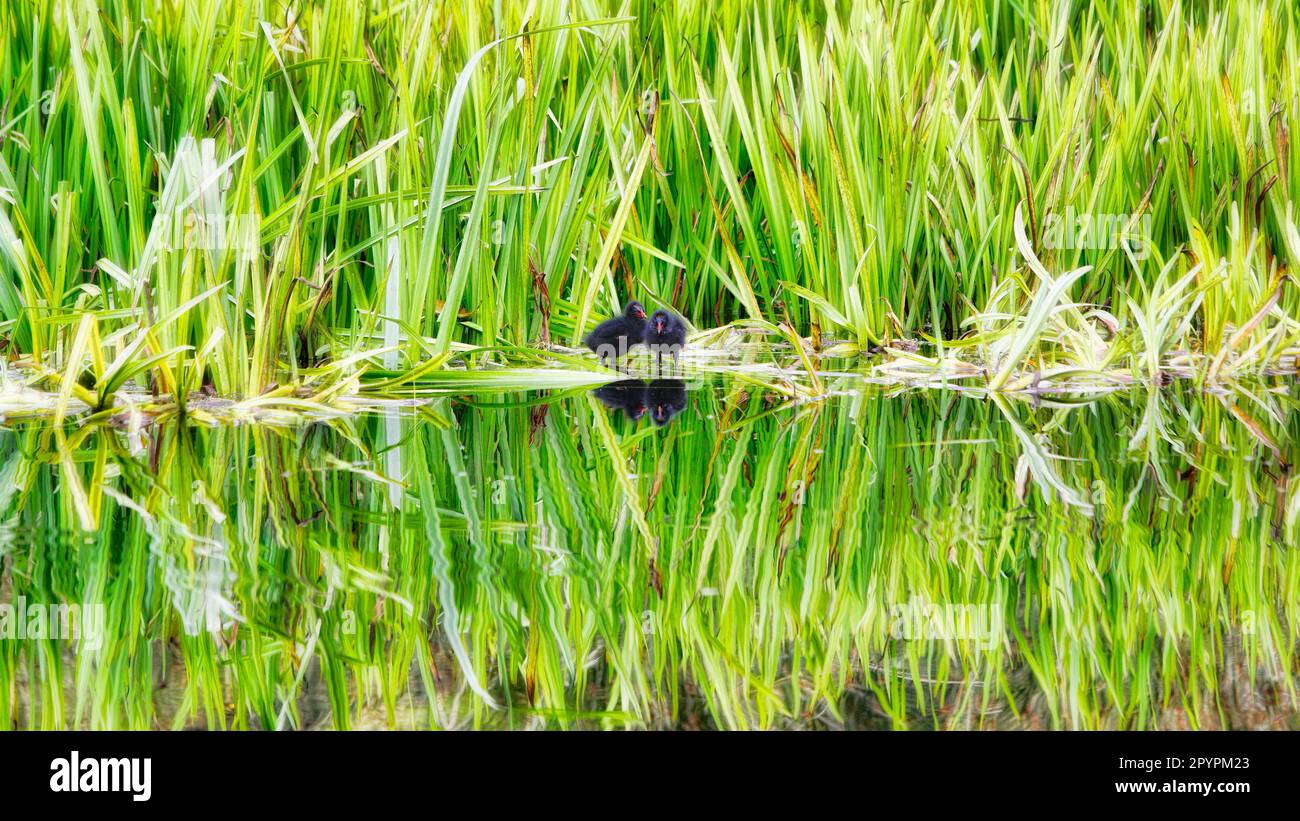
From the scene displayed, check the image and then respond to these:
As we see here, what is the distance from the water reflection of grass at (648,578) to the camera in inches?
50.4

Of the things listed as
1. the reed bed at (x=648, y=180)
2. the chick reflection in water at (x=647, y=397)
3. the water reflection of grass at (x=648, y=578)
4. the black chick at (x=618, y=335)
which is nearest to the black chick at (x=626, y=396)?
the chick reflection in water at (x=647, y=397)

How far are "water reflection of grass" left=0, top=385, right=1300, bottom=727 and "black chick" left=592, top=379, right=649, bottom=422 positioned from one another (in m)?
0.42

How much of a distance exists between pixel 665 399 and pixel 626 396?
0.10m

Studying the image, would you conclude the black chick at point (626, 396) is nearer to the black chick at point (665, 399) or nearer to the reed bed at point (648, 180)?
the black chick at point (665, 399)

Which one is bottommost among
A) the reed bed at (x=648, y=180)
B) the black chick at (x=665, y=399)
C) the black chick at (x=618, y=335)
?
the black chick at (x=665, y=399)

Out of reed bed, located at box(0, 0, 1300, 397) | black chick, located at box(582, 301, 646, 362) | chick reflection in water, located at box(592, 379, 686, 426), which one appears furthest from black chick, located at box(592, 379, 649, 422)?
reed bed, located at box(0, 0, 1300, 397)

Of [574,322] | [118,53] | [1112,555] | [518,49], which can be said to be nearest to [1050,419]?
[1112,555]

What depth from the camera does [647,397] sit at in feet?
10.2

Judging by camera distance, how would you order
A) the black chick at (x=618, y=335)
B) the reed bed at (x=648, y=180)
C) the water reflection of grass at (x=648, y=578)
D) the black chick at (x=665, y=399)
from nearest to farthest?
the water reflection of grass at (x=648, y=578)
the black chick at (x=665, y=399)
the reed bed at (x=648, y=180)
the black chick at (x=618, y=335)

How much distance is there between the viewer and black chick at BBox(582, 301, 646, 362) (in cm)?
343

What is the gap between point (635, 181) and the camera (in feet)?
10.8

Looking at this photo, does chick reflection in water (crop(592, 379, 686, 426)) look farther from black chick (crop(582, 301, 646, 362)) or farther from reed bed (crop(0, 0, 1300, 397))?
reed bed (crop(0, 0, 1300, 397))

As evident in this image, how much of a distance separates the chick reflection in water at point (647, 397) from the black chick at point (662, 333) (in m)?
0.14

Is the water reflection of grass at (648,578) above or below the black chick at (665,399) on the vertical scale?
below
